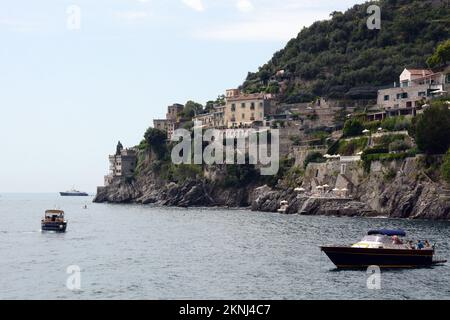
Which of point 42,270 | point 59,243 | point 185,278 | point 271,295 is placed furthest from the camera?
point 59,243

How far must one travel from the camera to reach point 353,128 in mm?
174750

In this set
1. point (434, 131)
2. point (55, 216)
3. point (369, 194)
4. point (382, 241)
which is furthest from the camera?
point (369, 194)

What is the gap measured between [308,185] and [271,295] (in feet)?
352

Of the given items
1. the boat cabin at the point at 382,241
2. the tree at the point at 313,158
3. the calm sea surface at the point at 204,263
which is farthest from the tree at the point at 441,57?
the boat cabin at the point at 382,241

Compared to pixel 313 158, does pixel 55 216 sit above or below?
below

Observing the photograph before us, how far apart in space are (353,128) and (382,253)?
98.5 meters

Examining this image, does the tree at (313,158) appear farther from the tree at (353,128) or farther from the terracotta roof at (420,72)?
the terracotta roof at (420,72)

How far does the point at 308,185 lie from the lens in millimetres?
169500

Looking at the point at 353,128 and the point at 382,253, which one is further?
the point at 353,128

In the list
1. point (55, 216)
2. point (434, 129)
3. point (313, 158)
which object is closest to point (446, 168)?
point (434, 129)

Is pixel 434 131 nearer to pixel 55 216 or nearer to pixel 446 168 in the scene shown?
pixel 446 168

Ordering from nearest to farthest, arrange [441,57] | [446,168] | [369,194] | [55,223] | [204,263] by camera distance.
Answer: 1. [204,263]
2. [55,223]
3. [446,168]
4. [369,194]
5. [441,57]
